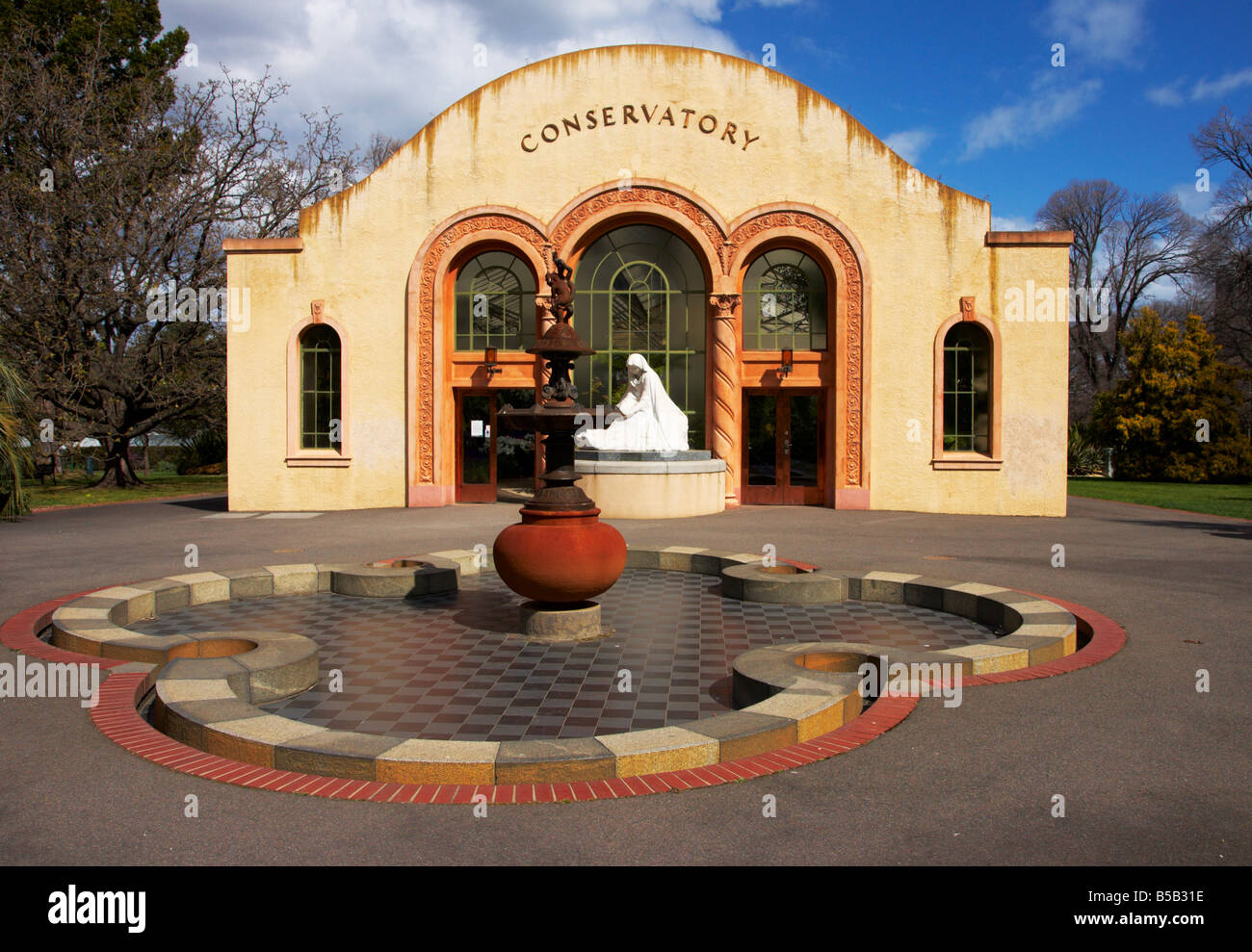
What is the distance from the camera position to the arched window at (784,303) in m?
20.7

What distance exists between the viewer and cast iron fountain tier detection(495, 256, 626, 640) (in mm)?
7680

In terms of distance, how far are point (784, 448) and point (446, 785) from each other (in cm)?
1727

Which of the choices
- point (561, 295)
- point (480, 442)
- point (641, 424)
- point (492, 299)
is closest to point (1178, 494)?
point (641, 424)

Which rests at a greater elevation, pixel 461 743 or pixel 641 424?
pixel 641 424

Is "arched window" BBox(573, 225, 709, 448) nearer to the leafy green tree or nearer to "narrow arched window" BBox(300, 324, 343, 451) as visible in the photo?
"narrow arched window" BBox(300, 324, 343, 451)

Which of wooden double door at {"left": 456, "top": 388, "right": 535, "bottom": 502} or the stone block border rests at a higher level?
wooden double door at {"left": 456, "top": 388, "right": 535, "bottom": 502}

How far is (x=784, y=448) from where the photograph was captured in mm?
20938

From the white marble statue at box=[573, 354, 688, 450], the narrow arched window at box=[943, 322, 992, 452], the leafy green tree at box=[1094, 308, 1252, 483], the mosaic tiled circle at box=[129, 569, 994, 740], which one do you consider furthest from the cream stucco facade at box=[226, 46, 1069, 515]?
the leafy green tree at box=[1094, 308, 1252, 483]

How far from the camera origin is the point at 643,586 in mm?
10609

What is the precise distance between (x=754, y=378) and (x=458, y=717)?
16.0 meters

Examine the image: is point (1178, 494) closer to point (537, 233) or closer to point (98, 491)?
point (537, 233)

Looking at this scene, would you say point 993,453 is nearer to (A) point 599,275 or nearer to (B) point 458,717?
(A) point 599,275

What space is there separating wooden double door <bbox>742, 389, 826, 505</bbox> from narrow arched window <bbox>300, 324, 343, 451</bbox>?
377 inches
